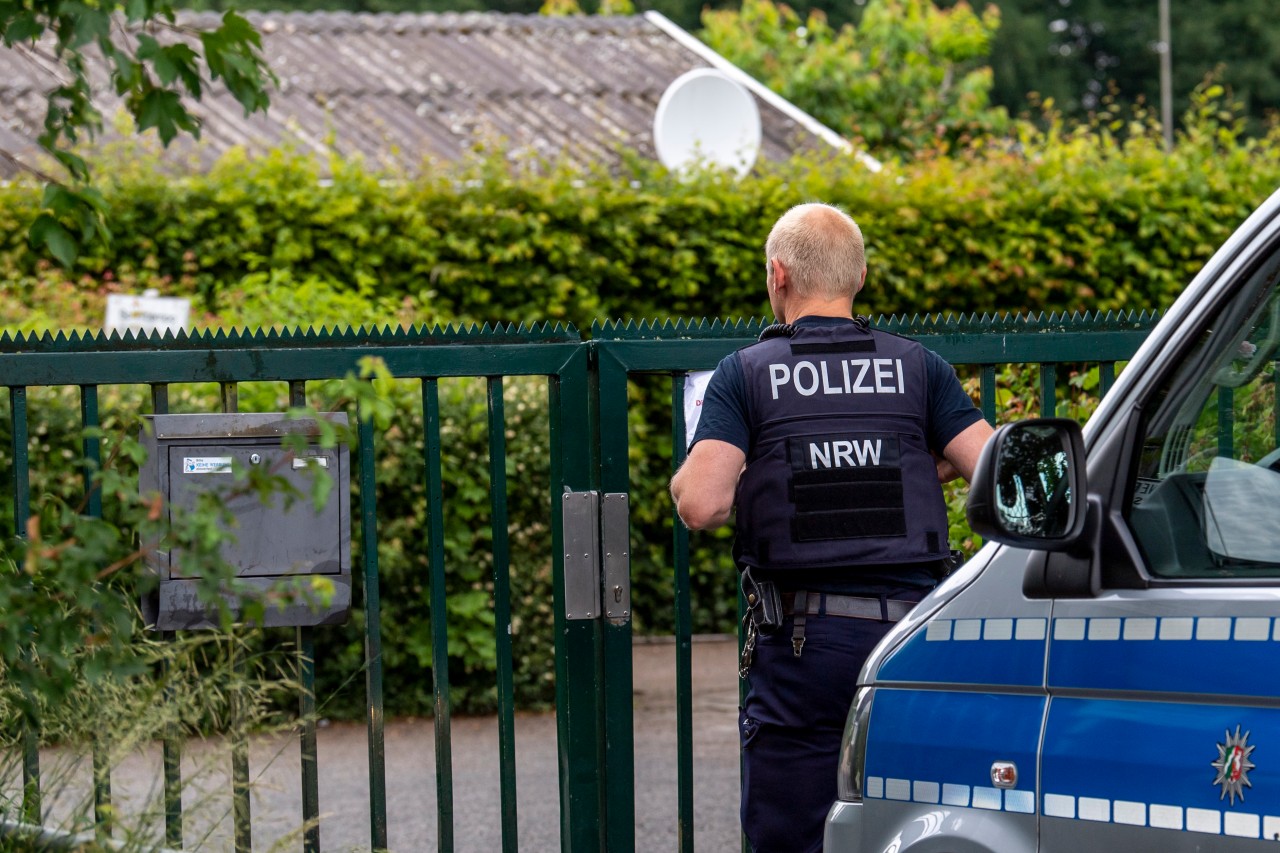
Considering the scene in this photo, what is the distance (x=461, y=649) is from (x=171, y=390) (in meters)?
1.76

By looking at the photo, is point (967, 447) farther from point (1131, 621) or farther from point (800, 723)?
point (1131, 621)

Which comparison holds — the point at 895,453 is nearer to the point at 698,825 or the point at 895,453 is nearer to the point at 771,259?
the point at 771,259

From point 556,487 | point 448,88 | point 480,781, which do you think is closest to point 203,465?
point 556,487

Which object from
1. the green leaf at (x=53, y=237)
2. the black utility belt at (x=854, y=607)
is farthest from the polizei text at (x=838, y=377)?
the green leaf at (x=53, y=237)

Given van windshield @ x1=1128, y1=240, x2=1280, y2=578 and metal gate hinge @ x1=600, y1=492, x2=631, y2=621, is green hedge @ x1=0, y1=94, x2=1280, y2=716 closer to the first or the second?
metal gate hinge @ x1=600, y1=492, x2=631, y2=621

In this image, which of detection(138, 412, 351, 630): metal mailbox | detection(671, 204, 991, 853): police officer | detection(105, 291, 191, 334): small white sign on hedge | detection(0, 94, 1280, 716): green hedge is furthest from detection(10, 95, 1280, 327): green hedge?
detection(671, 204, 991, 853): police officer

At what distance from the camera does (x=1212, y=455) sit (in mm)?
2469

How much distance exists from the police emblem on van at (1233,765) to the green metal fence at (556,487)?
1.99m

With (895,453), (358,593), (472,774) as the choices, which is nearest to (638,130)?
(358,593)

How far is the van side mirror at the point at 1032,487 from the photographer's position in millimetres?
2375

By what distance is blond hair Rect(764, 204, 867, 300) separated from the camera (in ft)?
11.4

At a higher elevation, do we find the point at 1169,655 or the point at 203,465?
the point at 203,465

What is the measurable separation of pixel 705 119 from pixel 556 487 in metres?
8.39

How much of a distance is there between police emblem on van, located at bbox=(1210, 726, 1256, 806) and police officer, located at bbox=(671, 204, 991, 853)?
1.21 meters
